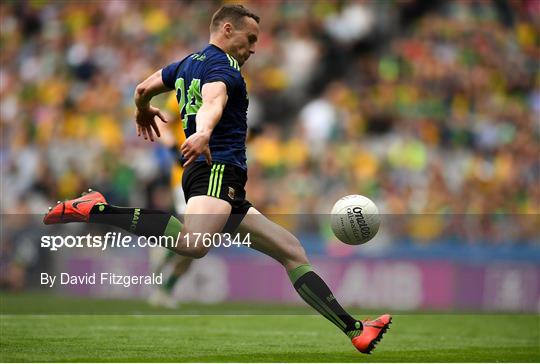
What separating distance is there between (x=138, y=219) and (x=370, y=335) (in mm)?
1907

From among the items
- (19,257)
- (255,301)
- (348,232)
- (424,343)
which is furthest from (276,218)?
(348,232)

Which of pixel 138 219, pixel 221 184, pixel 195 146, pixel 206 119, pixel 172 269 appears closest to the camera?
pixel 195 146

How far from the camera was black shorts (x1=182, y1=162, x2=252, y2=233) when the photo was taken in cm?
812

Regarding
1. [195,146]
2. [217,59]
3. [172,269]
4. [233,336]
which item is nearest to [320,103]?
[172,269]

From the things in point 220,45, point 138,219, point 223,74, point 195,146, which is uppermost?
point 220,45

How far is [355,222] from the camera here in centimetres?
870

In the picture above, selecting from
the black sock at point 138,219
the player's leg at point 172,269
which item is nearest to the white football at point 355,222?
the black sock at point 138,219

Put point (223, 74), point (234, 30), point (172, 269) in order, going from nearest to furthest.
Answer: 1. point (223, 74)
2. point (234, 30)
3. point (172, 269)

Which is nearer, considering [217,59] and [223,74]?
[223,74]

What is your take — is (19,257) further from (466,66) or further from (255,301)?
(466,66)

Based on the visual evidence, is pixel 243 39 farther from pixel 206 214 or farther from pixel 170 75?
pixel 206 214

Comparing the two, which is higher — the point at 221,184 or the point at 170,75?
the point at 170,75

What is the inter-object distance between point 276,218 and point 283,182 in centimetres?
149

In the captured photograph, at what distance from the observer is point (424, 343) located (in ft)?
32.7
